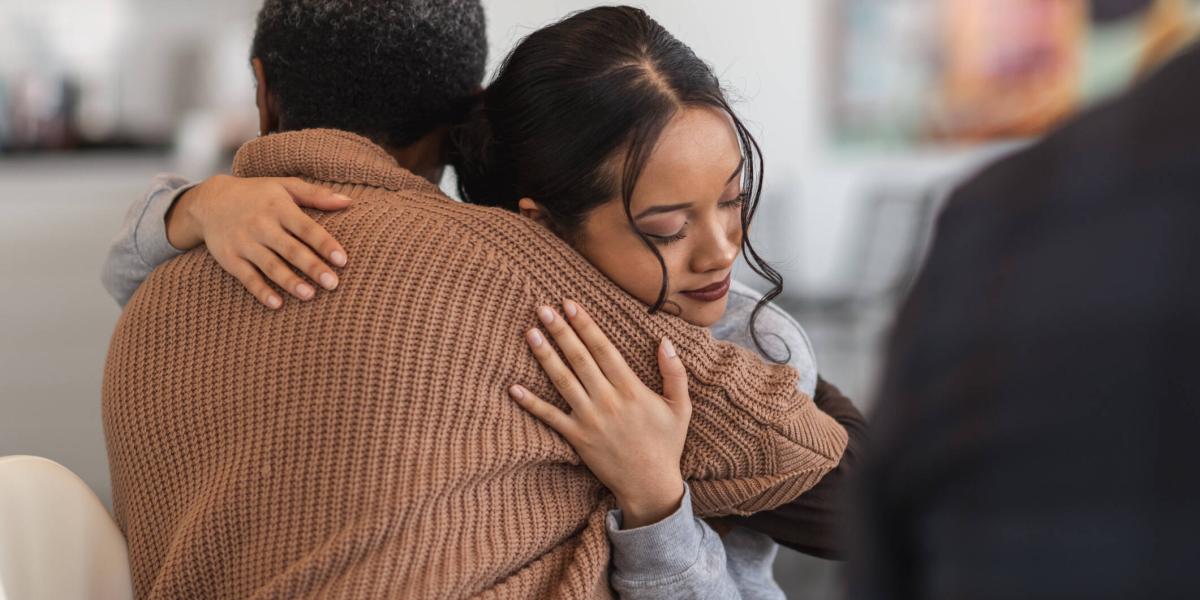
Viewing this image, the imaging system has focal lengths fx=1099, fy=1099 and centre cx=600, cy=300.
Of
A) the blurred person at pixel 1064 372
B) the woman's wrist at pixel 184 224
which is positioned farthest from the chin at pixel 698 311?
the blurred person at pixel 1064 372

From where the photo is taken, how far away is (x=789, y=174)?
5004 mm

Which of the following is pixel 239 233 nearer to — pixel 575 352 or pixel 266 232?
pixel 266 232

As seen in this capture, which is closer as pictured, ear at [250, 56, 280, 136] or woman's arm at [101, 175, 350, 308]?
woman's arm at [101, 175, 350, 308]

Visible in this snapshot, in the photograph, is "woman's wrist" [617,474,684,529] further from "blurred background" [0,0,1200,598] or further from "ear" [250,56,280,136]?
"blurred background" [0,0,1200,598]

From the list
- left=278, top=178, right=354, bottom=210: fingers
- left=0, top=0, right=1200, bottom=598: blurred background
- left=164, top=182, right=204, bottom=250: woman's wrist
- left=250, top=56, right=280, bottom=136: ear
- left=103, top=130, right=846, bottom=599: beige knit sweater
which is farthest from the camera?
left=0, top=0, right=1200, bottom=598: blurred background

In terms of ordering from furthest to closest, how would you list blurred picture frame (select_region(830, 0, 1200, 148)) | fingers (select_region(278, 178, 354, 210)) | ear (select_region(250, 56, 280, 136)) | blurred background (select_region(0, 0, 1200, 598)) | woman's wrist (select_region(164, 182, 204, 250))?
1. blurred picture frame (select_region(830, 0, 1200, 148))
2. blurred background (select_region(0, 0, 1200, 598))
3. ear (select_region(250, 56, 280, 136))
4. woman's wrist (select_region(164, 182, 204, 250))
5. fingers (select_region(278, 178, 354, 210))

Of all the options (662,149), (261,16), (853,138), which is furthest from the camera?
(853,138)

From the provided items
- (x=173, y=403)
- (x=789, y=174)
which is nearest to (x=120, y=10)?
(x=789, y=174)

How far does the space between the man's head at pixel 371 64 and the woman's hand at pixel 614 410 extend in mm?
385

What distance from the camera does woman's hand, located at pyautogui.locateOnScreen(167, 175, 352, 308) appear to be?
3.16ft

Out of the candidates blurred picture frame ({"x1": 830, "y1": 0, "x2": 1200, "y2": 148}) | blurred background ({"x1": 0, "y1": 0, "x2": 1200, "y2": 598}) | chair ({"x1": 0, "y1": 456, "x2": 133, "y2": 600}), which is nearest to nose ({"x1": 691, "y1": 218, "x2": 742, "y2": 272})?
chair ({"x1": 0, "y1": 456, "x2": 133, "y2": 600})

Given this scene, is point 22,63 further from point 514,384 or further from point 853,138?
point 514,384

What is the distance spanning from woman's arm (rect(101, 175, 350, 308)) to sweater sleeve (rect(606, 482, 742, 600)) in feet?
1.13

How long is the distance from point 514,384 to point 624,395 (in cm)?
10
